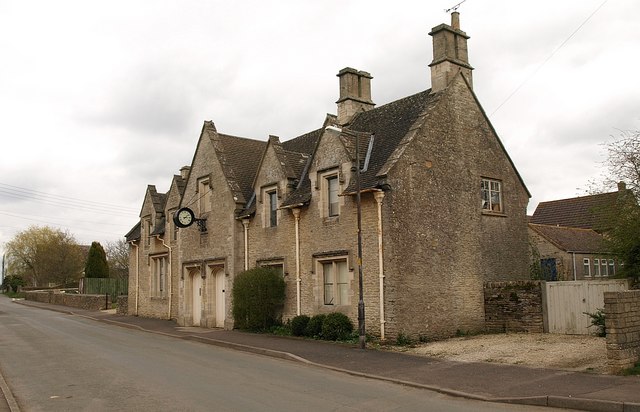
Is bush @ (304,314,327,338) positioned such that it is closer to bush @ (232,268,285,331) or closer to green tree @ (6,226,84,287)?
bush @ (232,268,285,331)

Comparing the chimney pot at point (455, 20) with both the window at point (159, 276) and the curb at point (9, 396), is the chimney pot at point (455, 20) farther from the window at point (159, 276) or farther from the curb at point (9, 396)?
the window at point (159, 276)

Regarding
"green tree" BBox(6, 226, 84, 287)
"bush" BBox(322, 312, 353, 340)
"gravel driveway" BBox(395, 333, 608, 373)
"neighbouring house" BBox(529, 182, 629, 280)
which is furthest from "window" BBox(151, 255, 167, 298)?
"green tree" BBox(6, 226, 84, 287)

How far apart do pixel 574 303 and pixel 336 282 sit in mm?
7994

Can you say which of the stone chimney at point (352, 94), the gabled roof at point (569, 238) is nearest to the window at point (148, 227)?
the stone chimney at point (352, 94)

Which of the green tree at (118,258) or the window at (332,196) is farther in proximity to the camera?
the green tree at (118,258)

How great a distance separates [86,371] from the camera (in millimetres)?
13703

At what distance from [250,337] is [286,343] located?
2.52m

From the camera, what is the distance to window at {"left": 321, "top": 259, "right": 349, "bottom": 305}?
66.4 ft

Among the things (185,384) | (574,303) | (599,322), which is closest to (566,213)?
(574,303)

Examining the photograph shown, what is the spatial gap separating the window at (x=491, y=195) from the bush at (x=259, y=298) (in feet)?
28.1

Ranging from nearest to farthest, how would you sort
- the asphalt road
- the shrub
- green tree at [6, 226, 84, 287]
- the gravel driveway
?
the asphalt road < the gravel driveway < the shrub < green tree at [6, 226, 84, 287]

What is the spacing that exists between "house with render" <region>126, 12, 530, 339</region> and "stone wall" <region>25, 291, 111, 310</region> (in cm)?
1804

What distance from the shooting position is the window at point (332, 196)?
68.2ft

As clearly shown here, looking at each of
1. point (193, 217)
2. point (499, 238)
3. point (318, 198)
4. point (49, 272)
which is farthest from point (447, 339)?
point (49, 272)
